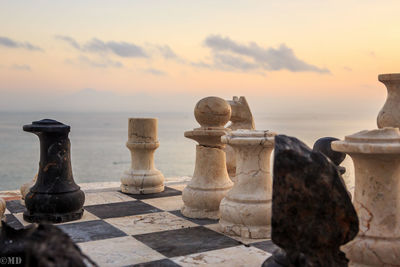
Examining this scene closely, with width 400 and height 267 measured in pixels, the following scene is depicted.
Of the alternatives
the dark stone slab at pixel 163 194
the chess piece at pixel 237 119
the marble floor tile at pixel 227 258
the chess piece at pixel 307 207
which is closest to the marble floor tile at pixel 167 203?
the dark stone slab at pixel 163 194

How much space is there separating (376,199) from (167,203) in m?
2.46

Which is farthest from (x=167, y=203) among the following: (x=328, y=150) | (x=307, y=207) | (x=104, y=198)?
(x=307, y=207)

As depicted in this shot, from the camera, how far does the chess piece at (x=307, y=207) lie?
2.41 metres

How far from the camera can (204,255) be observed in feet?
10.5

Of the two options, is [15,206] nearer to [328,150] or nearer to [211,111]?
[211,111]

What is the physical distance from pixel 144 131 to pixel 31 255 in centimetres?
391

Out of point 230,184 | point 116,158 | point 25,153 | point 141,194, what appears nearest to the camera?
point 230,184

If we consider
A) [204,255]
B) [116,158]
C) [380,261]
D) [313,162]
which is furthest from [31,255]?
[116,158]

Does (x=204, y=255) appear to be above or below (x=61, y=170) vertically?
below

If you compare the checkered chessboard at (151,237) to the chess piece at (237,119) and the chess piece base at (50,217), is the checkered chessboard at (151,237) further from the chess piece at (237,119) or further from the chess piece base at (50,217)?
the chess piece at (237,119)

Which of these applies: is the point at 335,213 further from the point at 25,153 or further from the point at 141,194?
the point at 25,153

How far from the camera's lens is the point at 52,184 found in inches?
163

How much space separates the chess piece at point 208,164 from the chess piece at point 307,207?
1880 millimetres

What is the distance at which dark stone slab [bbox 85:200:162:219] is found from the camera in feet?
14.4
